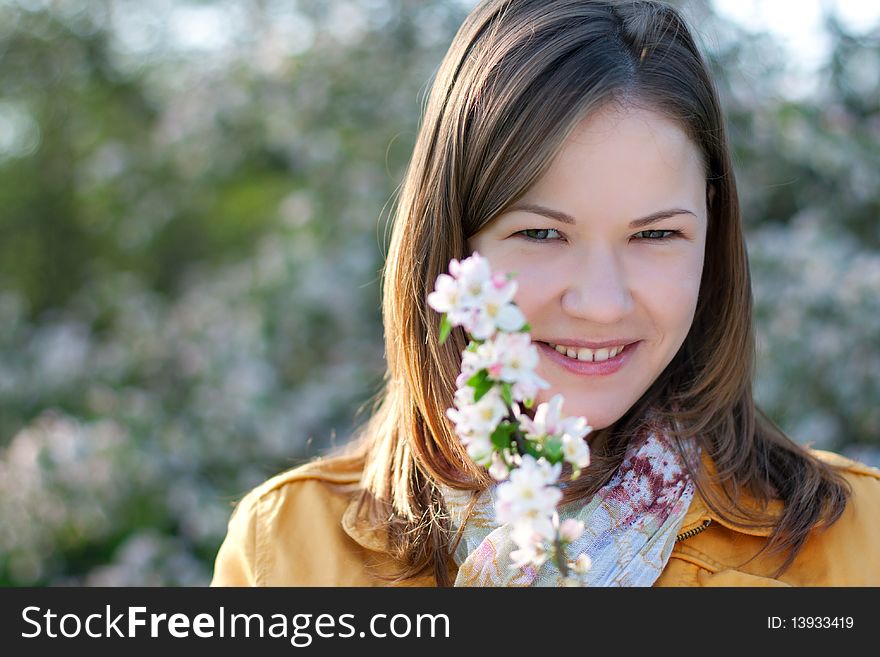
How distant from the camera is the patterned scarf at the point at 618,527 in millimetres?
1493

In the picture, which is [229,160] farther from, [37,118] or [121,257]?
[37,118]

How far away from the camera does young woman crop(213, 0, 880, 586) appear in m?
1.46

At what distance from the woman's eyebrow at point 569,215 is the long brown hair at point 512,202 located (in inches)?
1.1

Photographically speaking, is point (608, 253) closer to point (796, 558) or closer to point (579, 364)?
point (579, 364)

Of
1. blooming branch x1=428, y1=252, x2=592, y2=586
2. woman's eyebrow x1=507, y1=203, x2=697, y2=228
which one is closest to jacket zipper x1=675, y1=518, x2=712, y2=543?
woman's eyebrow x1=507, y1=203, x2=697, y2=228

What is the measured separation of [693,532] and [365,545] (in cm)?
57

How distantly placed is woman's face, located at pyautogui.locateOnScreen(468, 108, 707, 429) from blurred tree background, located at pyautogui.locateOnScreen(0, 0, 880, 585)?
1328 mm

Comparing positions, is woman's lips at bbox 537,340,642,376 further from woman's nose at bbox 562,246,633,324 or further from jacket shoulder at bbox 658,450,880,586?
jacket shoulder at bbox 658,450,880,586

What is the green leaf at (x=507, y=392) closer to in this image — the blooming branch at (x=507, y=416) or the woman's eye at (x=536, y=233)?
the blooming branch at (x=507, y=416)

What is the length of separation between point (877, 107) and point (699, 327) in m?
1.98

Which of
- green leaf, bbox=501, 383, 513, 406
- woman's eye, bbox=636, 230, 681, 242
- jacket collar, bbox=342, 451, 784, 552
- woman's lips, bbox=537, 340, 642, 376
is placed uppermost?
woman's eye, bbox=636, 230, 681, 242

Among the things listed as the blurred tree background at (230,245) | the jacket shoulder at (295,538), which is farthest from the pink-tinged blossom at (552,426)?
the blurred tree background at (230,245)

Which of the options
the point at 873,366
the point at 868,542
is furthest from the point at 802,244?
the point at 868,542

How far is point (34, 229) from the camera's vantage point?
5.16 meters
